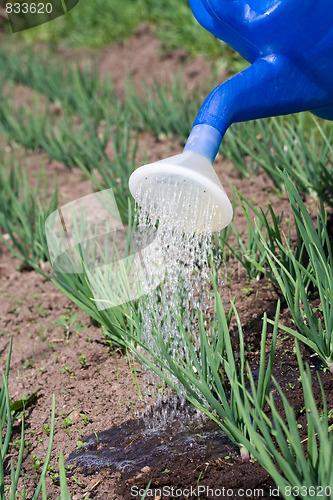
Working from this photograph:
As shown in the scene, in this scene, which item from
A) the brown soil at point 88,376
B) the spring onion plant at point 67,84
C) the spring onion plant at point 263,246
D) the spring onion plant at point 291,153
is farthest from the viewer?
the spring onion plant at point 67,84

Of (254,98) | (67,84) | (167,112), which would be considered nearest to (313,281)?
(254,98)

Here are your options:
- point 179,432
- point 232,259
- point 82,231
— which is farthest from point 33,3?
point 179,432

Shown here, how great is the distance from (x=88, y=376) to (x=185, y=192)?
833 mm

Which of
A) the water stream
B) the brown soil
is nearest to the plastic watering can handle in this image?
the water stream

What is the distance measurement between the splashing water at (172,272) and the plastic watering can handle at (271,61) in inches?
5.8

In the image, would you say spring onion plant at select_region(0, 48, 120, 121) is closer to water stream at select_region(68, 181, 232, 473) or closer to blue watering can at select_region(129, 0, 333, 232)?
water stream at select_region(68, 181, 232, 473)

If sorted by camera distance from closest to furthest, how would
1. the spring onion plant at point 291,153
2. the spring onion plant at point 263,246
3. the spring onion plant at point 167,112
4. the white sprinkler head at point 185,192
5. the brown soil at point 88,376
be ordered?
the white sprinkler head at point 185,192 < the brown soil at point 88,376 < the spring onion plant at point 263,246 < the spring onion plant at point 291,153 < the spring onion plant at point 167,112

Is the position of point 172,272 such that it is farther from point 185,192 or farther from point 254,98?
point 254,98

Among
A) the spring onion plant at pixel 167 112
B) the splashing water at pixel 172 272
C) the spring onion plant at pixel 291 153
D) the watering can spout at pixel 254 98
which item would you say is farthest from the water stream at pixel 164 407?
the spring onion plant at pixel 167 112

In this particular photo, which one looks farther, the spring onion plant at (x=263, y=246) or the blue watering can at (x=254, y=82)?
the spring onion plant at (x=263, y=246)

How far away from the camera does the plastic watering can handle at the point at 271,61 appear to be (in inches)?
57.6

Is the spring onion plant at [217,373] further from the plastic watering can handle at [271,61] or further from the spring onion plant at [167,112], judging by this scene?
the spring onion plant at [167,112]

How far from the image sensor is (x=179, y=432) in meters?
1.71

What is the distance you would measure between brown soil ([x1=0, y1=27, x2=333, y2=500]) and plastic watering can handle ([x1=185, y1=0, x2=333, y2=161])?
0.71m
